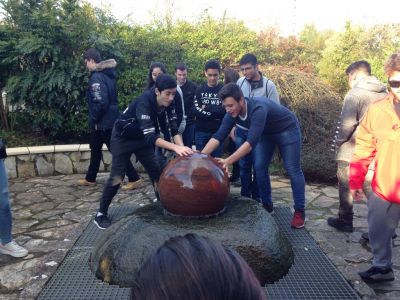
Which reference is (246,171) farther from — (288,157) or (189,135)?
(189,135)

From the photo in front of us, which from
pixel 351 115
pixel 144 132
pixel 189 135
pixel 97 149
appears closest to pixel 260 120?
pixel 351 115

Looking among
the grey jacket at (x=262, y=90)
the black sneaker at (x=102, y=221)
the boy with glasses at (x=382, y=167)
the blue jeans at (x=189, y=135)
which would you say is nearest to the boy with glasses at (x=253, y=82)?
the grey jacket at (x=262, y=90)

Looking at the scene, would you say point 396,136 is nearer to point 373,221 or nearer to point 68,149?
point 373,221

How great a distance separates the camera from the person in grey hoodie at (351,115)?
4633mm

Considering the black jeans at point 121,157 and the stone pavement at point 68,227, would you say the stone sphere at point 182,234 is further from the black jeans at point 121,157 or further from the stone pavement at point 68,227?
the black jeans at point 121,157

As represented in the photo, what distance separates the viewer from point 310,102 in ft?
30.6

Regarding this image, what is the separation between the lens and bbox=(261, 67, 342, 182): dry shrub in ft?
29.6

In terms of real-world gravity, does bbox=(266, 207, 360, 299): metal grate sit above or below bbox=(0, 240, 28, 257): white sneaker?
below

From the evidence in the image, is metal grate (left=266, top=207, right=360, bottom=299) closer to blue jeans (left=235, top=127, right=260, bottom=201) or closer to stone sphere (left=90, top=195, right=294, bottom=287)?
stone sphere (left=90, top=195, right=294, bottom=287)

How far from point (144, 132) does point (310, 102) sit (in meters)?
5.72

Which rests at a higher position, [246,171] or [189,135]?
[189,135]

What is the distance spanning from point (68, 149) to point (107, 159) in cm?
76

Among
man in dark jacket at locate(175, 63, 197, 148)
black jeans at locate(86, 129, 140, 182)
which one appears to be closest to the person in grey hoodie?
man in dark jacket at locate(175, 63, 197, 148)

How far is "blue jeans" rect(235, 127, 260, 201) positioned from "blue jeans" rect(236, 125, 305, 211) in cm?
44
